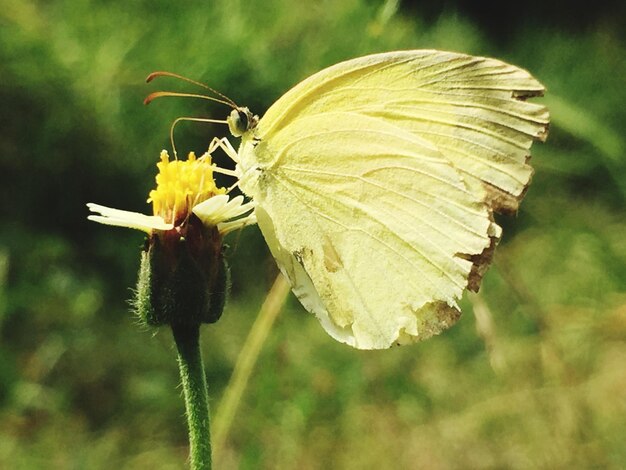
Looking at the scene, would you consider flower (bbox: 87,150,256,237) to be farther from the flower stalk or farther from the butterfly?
the butterfly

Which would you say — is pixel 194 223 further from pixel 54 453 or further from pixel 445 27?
pixel 445 27

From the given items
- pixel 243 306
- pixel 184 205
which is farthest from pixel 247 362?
pixel 243 306

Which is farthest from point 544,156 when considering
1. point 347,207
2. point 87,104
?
point 347,207

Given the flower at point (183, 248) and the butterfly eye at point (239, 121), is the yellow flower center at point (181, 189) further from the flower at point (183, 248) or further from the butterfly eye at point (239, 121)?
the butterfly eye at point (239, 121)

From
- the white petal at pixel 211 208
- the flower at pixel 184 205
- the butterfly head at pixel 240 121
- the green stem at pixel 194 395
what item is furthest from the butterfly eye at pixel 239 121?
the green stem at pixel 194 395

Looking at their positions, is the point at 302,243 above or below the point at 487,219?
below

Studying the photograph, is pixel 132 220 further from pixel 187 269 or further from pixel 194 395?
pixel 194 395
